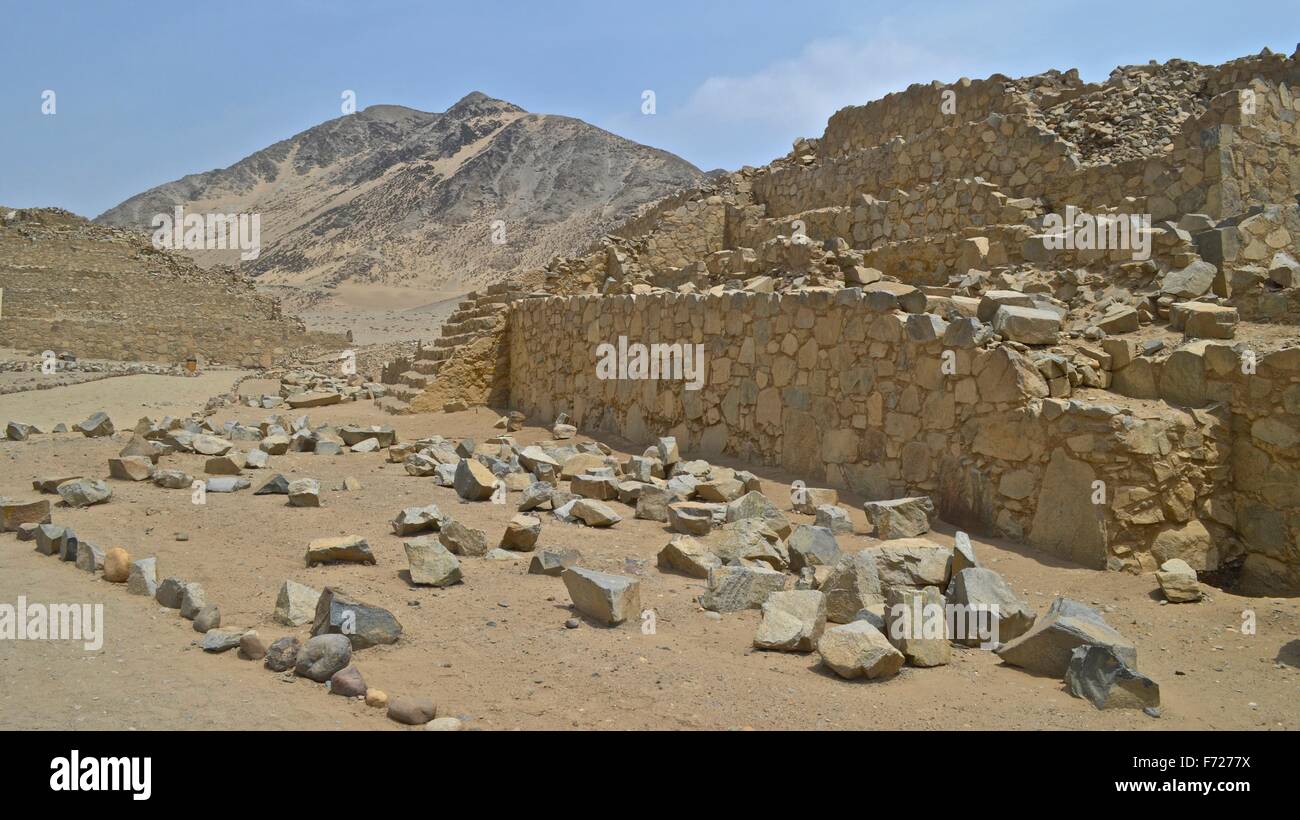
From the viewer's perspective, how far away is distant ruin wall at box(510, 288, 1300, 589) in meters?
4.99

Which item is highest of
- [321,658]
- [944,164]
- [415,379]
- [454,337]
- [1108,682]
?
[944,164]

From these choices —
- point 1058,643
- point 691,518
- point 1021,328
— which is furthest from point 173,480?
point 1021,328

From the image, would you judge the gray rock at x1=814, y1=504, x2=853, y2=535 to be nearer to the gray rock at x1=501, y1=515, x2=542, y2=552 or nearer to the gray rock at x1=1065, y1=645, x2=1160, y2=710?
the gray rock at x1=501, y1=515, x2=542, y2=552

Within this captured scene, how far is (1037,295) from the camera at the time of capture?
21.7 ft

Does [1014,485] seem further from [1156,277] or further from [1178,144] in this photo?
[1178,144]

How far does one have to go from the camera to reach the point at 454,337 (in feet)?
44.4

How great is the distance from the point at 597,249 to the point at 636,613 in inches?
428

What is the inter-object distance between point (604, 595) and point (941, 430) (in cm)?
319

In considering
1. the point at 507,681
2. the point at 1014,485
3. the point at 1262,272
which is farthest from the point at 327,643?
the point at 1262,272

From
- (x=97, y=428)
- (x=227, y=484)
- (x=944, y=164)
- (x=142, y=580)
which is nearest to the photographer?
(x=142, y=580)

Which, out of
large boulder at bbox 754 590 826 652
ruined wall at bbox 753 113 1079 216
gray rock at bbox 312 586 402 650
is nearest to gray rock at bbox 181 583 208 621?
gray rock at bbox 312 586 402 650

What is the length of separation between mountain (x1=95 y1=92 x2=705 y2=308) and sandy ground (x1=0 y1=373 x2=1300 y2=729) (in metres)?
46.9

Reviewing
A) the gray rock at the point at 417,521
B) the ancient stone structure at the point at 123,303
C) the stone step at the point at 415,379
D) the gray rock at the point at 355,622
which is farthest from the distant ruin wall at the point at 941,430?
the ancient stone structure at the point at 123,303

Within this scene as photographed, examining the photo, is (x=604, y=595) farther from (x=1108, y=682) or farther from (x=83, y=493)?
(x=83, y=493)
